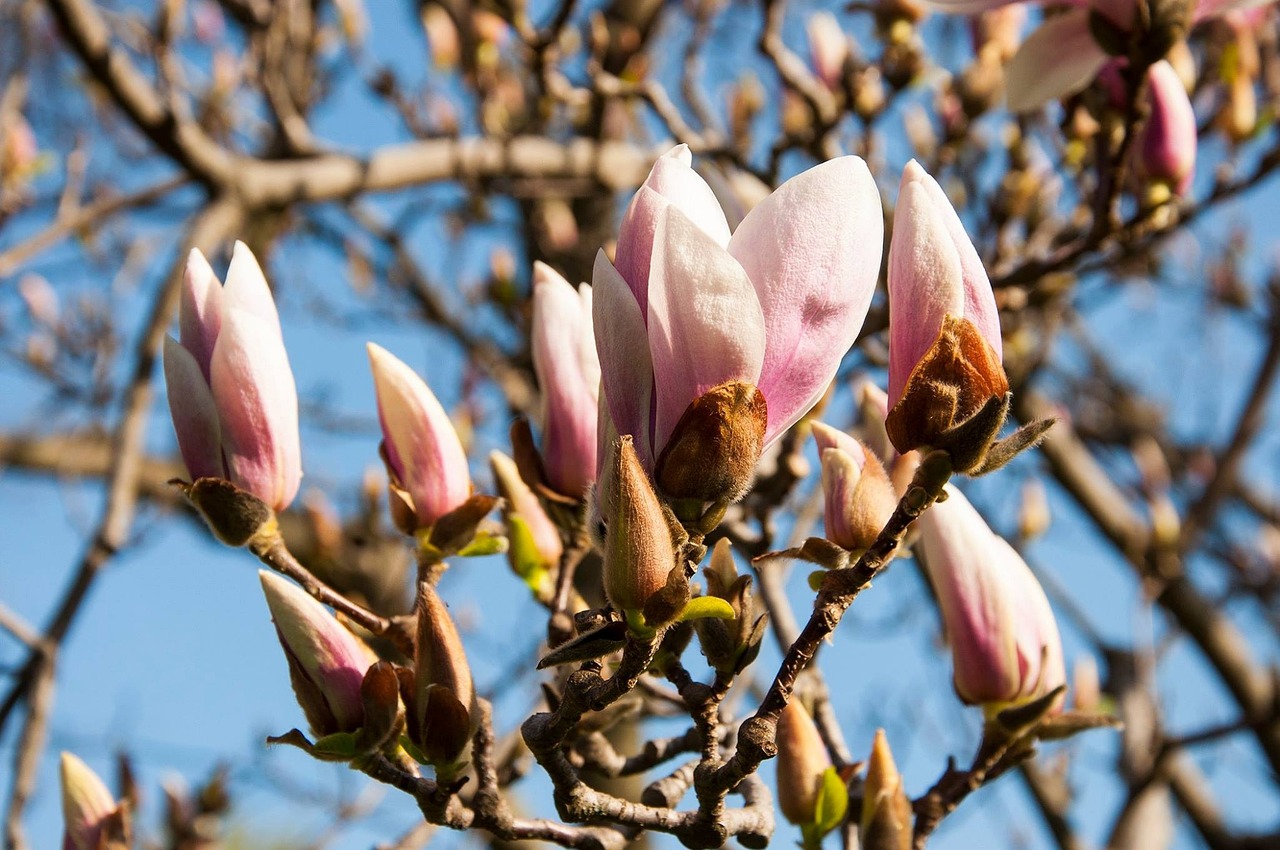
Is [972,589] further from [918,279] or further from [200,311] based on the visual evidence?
[200,311]

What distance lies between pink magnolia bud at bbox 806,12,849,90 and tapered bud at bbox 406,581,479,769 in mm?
1433

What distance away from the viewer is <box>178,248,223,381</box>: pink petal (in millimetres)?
717

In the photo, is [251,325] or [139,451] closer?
[251,325]

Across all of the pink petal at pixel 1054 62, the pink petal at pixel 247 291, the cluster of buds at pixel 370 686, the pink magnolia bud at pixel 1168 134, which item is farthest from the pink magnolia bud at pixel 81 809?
the pink magnolia bud at pixel 1168 134

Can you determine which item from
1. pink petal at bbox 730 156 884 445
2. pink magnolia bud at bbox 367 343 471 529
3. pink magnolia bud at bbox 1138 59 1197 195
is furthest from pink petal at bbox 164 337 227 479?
pink magnolia bud at bbox 1138 59 1197 195

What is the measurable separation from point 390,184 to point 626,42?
2.31ft

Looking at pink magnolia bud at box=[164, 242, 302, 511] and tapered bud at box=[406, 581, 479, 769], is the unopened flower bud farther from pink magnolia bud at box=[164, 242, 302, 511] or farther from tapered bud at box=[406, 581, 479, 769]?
pink magnolia bud at box=[164, 242, 302, 511]

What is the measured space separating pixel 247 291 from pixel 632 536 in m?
0.33

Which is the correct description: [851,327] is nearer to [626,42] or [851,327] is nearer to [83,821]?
[83,821]

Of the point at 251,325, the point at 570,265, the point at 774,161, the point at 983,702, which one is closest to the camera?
the point at 251,325

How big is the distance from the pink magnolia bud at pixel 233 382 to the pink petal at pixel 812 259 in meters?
0.31

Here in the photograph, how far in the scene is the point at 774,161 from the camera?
→ 1.53 m

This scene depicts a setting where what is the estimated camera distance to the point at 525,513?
90cm

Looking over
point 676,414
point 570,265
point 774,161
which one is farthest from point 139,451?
point 676,414
